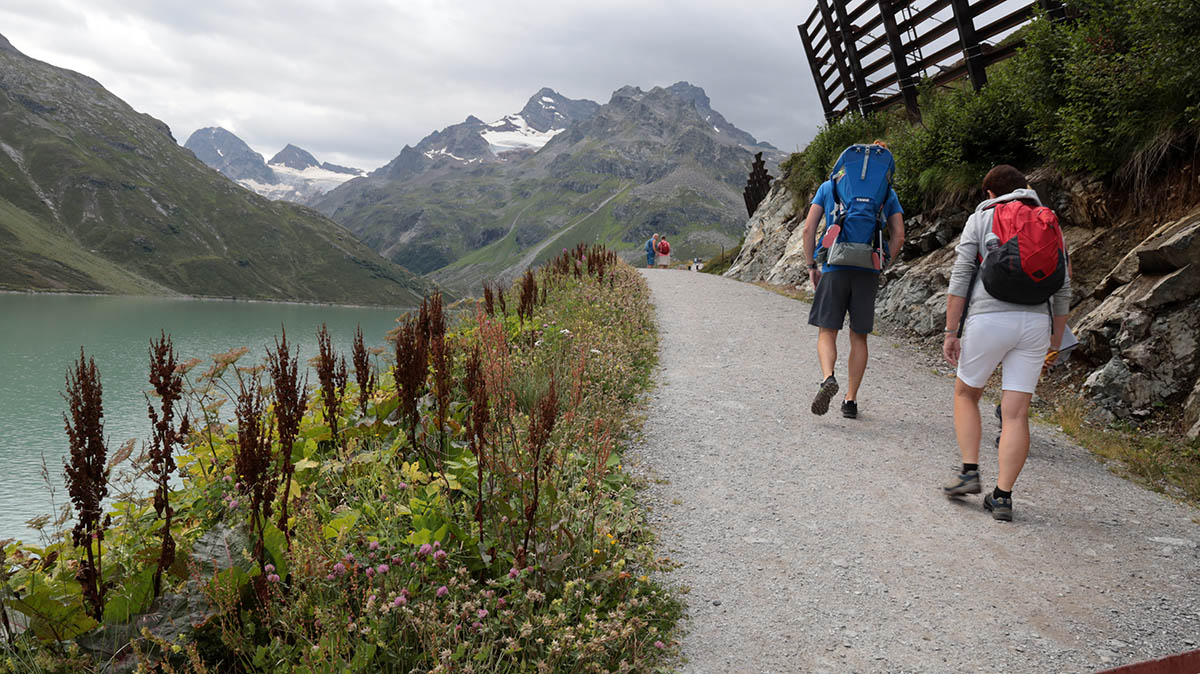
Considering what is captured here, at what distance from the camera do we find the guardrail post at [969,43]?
10.6 meters

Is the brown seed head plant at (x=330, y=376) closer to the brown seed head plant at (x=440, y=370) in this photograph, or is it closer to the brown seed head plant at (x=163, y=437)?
the brown seed head plant at (x=440, y=370)

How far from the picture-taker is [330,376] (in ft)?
13.3

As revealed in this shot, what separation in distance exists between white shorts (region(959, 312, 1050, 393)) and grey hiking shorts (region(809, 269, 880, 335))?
168 cm

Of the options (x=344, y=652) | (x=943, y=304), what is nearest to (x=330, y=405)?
(x=344, y=652)

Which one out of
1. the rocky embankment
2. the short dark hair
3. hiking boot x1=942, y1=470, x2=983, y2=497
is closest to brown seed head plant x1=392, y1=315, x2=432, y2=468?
hiking boot x1=942, y1=470, x2=983, y2=497

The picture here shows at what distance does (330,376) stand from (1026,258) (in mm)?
4726

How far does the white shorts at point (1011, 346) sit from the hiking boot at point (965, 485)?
0.66 m

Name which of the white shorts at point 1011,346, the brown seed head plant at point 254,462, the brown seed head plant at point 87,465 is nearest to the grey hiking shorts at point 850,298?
the white shorts at point 1011,346

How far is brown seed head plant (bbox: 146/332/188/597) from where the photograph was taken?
2.50 m

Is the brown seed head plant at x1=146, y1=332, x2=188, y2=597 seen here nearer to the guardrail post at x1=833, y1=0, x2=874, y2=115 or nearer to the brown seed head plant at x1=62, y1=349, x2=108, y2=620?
the brown seed head plant at x1=62, y1=349, x2=108, y2=620

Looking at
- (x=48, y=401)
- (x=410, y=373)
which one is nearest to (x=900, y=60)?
(x=410, y=373)

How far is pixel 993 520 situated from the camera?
4152 millimetres

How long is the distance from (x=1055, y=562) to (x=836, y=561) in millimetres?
1326

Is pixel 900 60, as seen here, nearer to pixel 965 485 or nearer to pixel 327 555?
pixel 965 485
